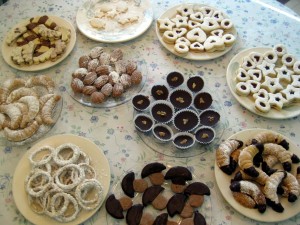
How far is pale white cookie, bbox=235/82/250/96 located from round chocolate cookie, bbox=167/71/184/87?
29cm

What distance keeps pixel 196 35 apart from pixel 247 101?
1.70 ft

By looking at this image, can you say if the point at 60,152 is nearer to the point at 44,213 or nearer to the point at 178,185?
the point at 44,213

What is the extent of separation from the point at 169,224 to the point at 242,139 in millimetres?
525

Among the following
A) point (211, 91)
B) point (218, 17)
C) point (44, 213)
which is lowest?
point (44, 213)

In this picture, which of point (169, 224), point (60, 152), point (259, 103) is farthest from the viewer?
point (259, 103)

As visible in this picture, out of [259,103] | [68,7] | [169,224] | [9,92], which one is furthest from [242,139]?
[68,7]

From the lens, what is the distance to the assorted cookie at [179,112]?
1562mm

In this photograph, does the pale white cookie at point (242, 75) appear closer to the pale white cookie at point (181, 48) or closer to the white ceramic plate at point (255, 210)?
the pale white cookie at point (181, 48)

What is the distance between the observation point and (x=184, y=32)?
6.45 feet

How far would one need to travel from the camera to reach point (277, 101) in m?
1.66

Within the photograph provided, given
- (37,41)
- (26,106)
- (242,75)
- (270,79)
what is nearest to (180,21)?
(242,75)

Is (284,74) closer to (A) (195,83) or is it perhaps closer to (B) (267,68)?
(B) (267,68)

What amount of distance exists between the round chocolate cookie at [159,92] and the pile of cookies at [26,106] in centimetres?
49

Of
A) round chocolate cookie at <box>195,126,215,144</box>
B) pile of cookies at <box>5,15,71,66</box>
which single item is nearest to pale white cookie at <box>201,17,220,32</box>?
round chocolate cookie at <box>195,126,215,144</box>
